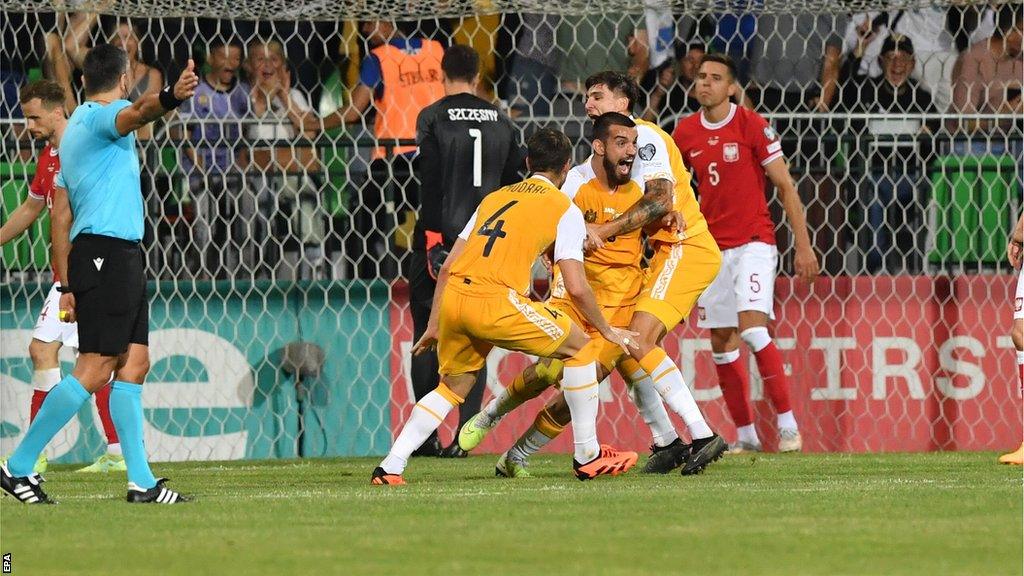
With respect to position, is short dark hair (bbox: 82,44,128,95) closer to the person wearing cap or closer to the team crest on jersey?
the team crest on jersey

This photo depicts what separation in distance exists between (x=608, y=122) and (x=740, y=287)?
216cm

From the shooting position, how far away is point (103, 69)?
6.70 metres

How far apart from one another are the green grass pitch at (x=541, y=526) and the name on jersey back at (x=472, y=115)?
2.27 m

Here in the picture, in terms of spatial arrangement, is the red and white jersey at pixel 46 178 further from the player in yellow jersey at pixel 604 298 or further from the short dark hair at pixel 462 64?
the player in yellow jersey at pixel 604 298

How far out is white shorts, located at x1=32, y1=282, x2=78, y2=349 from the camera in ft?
30.1

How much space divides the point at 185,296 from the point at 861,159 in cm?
395

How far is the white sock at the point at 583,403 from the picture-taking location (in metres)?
7.53

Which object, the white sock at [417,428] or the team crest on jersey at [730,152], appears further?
the team crest on jersey at [730,152]

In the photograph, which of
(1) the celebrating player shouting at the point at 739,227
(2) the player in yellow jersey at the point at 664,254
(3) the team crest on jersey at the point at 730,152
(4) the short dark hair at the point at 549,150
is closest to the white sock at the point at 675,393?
(2) the player in yellow jersey at the point at 664,254

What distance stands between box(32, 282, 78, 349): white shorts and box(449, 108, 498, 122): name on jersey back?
2280 millimetres

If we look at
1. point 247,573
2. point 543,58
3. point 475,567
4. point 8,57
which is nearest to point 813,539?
point 475,567

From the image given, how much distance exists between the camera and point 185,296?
996cm

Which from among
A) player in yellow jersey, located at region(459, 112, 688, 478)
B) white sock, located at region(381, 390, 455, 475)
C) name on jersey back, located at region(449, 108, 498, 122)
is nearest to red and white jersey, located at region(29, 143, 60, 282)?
name on jersey back, located at region(449, 108, 498, 122)

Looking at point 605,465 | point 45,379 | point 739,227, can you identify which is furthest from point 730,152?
point 45,379
